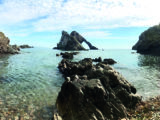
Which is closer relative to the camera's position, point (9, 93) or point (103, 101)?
point (103, 101)

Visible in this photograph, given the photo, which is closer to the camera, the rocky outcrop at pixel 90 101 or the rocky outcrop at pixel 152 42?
the rocky outcrop at pixel 90 101

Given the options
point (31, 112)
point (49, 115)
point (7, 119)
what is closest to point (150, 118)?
point (49, 115)

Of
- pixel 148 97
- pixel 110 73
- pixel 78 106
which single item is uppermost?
pixel 110 73

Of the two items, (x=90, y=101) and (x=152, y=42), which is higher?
(x=152, y=42)

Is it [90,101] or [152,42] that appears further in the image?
[152,42]

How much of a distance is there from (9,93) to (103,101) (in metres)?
14.0

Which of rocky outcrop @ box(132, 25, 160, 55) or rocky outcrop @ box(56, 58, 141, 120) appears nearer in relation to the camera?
rocky outcrop @ box(56, 58, 141, 120)

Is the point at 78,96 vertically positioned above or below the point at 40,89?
above

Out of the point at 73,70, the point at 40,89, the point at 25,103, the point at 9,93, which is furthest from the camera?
the point at 73,70

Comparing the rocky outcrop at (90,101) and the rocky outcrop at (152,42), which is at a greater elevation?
the rocky outcrop at (152,42)

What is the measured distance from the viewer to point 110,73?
22.4 m

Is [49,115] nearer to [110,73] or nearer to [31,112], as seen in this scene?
[31,112]

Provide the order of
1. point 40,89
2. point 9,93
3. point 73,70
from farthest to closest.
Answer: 1. point 73,70
2. point 40,89
3. point 9,93

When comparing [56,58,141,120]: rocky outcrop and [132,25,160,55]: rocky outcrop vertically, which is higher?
[132,25,160,55]: rocky outcrop
